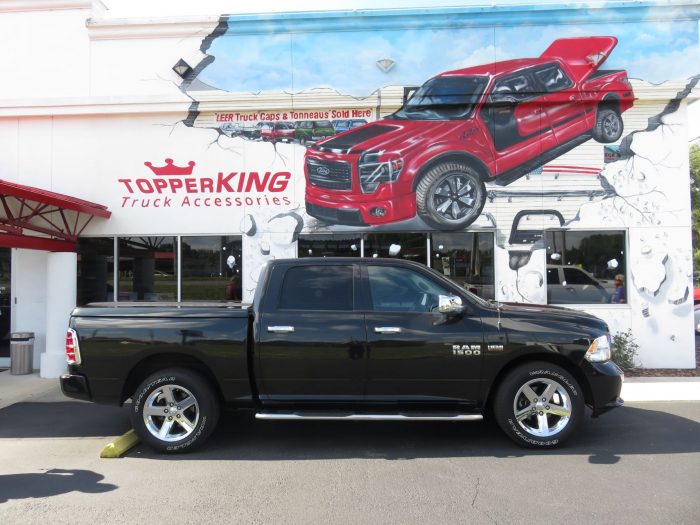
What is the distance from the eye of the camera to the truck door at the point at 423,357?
529cm

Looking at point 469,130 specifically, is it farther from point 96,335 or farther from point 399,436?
point 96,335

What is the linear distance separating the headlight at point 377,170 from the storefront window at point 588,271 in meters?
3.18

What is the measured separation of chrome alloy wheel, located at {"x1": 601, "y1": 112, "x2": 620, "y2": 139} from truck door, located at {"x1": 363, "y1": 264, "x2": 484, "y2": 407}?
21.6 feet

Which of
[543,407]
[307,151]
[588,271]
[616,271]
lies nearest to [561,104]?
[588,271]

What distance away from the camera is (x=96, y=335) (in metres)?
5.43

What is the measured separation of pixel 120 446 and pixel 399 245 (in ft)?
20.0

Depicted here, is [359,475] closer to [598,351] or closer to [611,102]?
[598,351]

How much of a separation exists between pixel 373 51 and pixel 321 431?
7.29m

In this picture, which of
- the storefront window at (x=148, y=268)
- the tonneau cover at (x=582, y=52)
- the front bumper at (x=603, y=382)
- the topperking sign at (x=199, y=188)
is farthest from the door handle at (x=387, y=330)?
the tonneau cover at (x=582, y=52)

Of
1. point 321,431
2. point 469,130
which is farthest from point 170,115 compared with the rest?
point 321,431

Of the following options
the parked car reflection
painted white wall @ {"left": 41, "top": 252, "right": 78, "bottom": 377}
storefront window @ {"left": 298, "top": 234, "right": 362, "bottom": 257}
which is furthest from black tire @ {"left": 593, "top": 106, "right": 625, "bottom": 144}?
painted white wall @ {"left": 41, "top": 252, "right": 78, "bottom": 377}

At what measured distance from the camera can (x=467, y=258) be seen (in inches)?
398

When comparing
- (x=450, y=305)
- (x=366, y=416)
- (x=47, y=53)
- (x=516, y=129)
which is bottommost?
(x=366, y=416)

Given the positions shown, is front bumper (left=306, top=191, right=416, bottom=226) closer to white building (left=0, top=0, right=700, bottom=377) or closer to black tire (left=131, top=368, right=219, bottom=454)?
white building (left=0, top=0, right=700, bottom=377)
